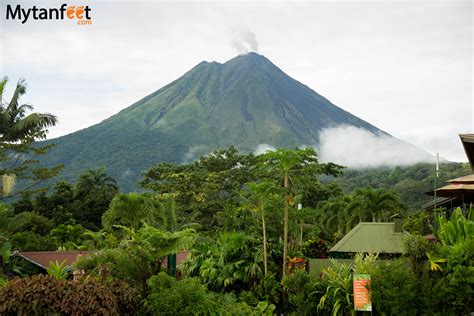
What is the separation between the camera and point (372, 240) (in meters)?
21.1

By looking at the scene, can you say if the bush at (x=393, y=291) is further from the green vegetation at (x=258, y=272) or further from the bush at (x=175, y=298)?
the bush at (x=175, y=298)

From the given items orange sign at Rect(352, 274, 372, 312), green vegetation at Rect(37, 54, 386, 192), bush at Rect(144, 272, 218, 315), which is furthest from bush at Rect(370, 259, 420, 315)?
green vegetation at Rect(37, 54, 386, 192)

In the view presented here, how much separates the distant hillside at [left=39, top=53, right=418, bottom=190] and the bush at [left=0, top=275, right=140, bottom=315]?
91.5m

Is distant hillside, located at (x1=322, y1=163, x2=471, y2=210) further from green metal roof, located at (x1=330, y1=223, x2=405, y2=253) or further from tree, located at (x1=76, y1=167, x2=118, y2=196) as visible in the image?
green metal roof, located at (x1=330, y1=223, x2=405, y2=253)

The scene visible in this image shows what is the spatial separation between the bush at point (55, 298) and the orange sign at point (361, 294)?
5924mm

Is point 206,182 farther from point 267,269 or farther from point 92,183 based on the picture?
point 267,269

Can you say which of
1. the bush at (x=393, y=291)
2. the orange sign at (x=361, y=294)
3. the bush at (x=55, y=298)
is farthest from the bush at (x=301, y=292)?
the bush at (x=55, y=298)

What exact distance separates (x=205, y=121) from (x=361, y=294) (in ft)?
408

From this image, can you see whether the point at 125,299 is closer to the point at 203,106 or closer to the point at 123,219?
the point at 123,219

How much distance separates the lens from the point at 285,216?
20.4m

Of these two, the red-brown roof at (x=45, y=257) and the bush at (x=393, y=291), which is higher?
the red-brown roof at (x=45, y=257)

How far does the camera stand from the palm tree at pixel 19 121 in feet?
79.4

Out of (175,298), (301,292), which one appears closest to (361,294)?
(301,292)

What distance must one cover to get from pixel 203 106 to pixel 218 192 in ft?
338
